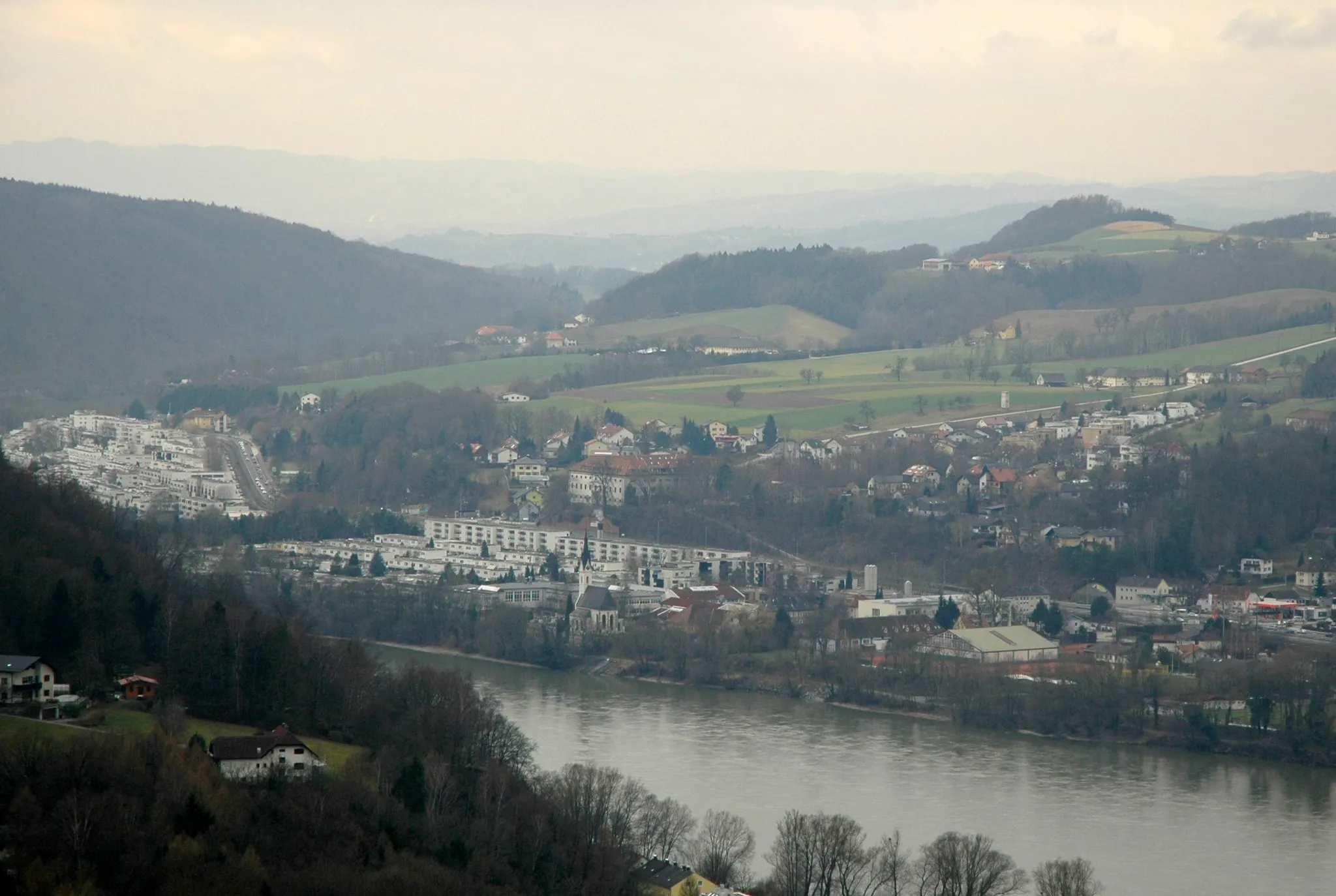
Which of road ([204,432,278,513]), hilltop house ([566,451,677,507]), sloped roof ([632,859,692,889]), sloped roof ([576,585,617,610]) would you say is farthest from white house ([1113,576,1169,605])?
sloped roof ([632,859,692,889])

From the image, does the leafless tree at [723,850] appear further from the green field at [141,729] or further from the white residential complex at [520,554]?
the white residential complex at [520,554]

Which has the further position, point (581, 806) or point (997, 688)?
point (997, 688)

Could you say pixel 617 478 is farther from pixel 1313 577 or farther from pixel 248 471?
pixel 1313 577

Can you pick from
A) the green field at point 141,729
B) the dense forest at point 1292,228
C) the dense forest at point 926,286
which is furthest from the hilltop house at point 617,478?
the dense forest at point 1292,228

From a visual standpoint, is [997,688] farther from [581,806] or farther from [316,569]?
[316,569]

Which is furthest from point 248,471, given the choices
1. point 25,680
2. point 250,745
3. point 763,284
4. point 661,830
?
point 250,745

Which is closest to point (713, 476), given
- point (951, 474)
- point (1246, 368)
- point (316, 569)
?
point (951, 474)
